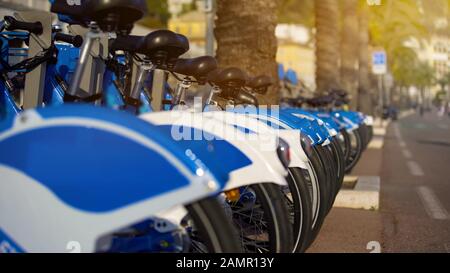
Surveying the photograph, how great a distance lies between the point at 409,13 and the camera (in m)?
35.0

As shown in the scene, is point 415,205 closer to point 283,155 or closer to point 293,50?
point 283,155

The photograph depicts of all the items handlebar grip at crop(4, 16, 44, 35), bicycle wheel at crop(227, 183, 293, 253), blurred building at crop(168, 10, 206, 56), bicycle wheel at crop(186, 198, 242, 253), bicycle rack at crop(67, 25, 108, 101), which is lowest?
bicycle wheel at crop(227, 183, 293, 253)

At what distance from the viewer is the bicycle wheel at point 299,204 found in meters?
3.94

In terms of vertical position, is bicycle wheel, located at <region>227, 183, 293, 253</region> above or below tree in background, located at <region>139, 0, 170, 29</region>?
below

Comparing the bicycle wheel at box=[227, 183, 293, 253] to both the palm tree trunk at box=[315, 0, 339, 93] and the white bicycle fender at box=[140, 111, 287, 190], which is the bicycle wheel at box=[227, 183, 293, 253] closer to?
the white bicycle fender at box=[140, 111, 287, 190]

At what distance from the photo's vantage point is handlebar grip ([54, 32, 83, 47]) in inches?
164

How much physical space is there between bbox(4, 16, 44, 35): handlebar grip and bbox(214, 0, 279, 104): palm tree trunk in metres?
4.58

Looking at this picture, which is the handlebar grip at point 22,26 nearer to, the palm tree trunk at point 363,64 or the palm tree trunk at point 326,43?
the palm tree trunk at point 326,43

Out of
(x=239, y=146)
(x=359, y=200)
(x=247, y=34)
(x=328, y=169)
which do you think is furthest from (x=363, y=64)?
(x=239, y=146)

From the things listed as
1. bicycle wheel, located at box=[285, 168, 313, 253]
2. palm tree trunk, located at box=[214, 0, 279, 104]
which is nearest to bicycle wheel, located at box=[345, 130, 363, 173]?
palm tree trunk, located at box=[214, 0, 279, 104]

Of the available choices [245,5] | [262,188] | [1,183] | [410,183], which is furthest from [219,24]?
[1,183]

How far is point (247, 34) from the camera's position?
851 centimetres

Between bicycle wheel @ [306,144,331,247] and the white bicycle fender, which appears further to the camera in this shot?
bicycle wheel @ [306,144,331,247]
